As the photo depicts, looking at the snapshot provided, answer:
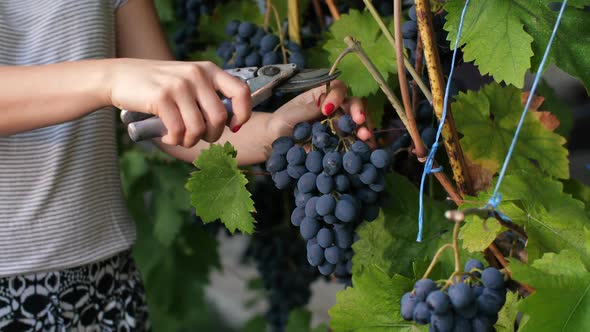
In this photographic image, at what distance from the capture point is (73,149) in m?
1.12

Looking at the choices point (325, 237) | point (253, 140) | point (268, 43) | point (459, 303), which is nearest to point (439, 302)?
point (459, 303)

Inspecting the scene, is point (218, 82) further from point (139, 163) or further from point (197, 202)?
point (139, 163)

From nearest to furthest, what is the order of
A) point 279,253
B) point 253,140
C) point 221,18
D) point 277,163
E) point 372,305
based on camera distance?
1. point 372,305
2. point 277,163
3. point 253,140
4. point 221,18
5. point 279,253

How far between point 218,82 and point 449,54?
0.38 metres

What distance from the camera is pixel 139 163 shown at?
177cm

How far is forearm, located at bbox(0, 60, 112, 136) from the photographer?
0.82 metres

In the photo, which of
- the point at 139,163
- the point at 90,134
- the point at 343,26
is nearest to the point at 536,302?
the point at 343,26

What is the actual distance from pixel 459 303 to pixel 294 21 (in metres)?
0.66

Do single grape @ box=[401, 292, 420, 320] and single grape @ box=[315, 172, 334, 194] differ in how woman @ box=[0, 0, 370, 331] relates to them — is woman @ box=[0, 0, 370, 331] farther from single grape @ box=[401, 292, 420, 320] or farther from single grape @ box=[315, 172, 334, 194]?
single grape @ box=[401, 292, 420, 320]

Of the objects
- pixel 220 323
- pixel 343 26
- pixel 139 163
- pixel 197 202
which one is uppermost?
pixel 343 26

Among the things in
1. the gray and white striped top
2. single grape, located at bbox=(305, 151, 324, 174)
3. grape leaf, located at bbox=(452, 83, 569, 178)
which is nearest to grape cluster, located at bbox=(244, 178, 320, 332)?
the gray and white striped top

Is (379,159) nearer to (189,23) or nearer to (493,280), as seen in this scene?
(493,280)

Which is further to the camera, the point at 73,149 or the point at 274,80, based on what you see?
the point at 73,149

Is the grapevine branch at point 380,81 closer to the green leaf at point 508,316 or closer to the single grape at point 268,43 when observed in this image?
the green leaf at point 508,316
